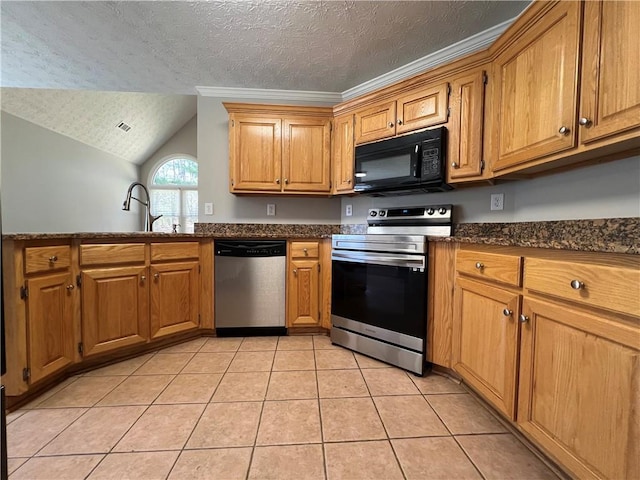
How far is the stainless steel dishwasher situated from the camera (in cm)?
222

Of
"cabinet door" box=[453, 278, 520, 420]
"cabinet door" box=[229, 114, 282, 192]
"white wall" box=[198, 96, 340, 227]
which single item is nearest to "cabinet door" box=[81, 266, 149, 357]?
"white wall" box=[198, 96, 340, 227]

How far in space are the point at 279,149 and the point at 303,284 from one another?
119 centimetres

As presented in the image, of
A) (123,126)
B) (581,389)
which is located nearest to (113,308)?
(581,389)

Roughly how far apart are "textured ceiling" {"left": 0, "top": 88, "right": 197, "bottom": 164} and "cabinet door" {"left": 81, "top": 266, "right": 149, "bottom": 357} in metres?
3.27

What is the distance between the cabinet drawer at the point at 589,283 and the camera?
2.30 feet

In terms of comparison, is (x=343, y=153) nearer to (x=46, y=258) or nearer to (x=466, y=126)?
(x=466, y=126)

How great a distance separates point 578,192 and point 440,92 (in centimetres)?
98

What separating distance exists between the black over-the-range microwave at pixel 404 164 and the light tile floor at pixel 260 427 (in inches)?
49.5

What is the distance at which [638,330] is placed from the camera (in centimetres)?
68

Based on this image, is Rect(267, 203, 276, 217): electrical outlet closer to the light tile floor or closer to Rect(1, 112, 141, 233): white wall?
the light tile floor

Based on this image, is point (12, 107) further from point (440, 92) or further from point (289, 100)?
point (440, 92)

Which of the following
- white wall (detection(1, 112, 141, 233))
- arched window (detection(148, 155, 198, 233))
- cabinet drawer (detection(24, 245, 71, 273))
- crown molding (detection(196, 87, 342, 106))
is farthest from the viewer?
arched window (detection(148, 155, 198, 233))

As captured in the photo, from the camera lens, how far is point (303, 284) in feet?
7.40

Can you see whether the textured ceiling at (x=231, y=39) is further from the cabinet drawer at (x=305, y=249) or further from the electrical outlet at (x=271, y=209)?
the cabinet drawer at (x=305, y=249)
